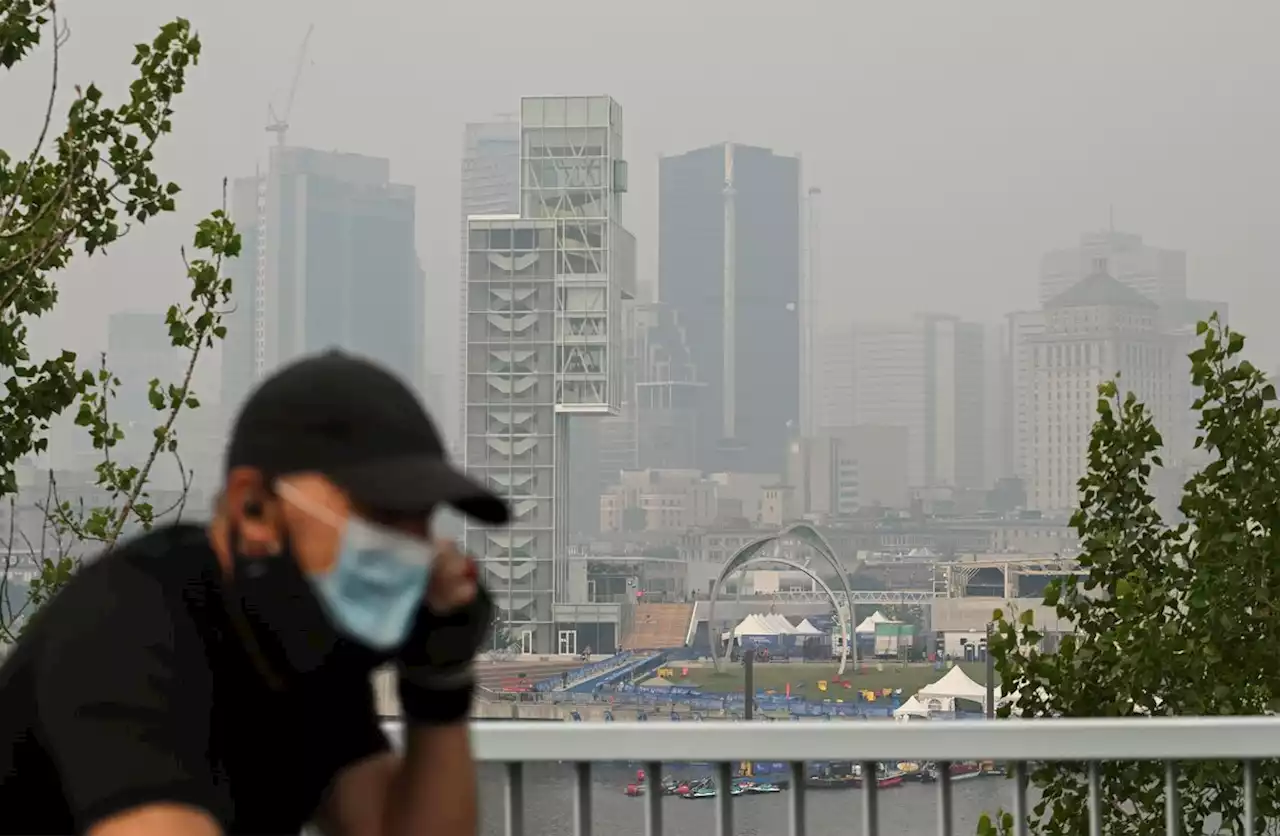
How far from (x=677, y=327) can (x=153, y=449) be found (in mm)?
13247

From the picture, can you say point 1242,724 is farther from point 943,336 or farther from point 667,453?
point 667,453

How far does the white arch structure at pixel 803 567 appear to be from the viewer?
13.2 metres

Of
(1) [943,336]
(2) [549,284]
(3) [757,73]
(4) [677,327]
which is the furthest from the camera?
(3) [757,73]

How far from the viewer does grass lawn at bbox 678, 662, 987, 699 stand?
1130 centimetres

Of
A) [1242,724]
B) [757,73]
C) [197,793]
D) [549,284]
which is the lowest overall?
[1242,724]

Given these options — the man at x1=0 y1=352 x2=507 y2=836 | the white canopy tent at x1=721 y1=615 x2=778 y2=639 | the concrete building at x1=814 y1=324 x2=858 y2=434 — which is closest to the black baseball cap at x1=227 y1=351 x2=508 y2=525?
the man at x1=0 y1=352 x2=507 y2=836

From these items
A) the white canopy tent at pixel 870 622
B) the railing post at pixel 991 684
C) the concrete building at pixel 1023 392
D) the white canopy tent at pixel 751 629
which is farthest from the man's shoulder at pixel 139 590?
the white canopy tent at pixel 751 629

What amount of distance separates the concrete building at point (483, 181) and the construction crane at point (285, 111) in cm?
473

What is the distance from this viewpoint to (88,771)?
2.15ft

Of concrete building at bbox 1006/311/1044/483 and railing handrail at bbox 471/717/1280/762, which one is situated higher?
concrete building at bbox 1006/311/1044/483

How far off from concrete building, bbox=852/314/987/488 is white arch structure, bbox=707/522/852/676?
3.99 ft

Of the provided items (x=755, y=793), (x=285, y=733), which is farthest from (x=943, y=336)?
(x=285, y=733)

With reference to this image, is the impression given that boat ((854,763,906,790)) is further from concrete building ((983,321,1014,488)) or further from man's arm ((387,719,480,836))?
concrete building ((983,321,1014,488))

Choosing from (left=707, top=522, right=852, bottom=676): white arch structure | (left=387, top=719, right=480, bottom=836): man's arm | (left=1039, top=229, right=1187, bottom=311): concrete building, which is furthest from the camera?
(left=707, top=522, right=852, bottom=676): white arch structure
